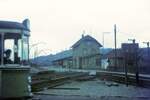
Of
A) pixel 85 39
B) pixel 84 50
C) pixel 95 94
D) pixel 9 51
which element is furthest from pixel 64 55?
pixel 9 51

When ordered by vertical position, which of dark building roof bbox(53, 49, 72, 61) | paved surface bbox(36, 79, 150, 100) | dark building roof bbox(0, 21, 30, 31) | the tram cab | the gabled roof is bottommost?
paved surface bbox(36, 79, 150, 100)

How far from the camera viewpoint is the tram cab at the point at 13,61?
14930 mm

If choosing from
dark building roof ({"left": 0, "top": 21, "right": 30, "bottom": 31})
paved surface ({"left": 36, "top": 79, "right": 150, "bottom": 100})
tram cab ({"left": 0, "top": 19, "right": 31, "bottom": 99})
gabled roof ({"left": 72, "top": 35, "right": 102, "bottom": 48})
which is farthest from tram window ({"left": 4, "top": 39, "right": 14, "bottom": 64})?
gabled roof ({"left": 72, "top": 35, "right": 102, "bottom": 48})

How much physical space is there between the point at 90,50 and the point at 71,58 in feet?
33.7

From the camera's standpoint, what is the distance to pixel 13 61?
15.2 m

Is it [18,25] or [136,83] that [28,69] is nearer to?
[18,25]

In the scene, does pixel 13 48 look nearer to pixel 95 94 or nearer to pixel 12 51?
pixel 12 51

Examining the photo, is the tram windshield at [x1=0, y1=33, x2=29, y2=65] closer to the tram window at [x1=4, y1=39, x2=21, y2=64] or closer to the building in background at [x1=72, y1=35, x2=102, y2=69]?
the tram window at [x1=4, y1=39, x2=21, y2=64]

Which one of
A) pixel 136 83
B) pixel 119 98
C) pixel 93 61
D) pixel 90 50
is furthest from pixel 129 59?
pixel 90 50

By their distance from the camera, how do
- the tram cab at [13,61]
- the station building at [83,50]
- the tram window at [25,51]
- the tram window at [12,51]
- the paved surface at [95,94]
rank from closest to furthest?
1. the tram cab at [13,61]
2. the tram window at [12,51]
3. the tram window at [25,51]
4. the paved surface at [95,94]
5. the station building at [83,50]

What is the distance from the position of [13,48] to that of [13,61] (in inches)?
19.2

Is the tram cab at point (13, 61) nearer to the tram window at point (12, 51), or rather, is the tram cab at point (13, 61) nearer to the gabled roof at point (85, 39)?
the tram window at point (12, 51)

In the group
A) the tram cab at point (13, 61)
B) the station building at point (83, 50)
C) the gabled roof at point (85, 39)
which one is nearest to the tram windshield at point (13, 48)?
the tram cab at point (13, 61)

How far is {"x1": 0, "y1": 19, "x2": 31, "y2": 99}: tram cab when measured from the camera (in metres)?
14.9
